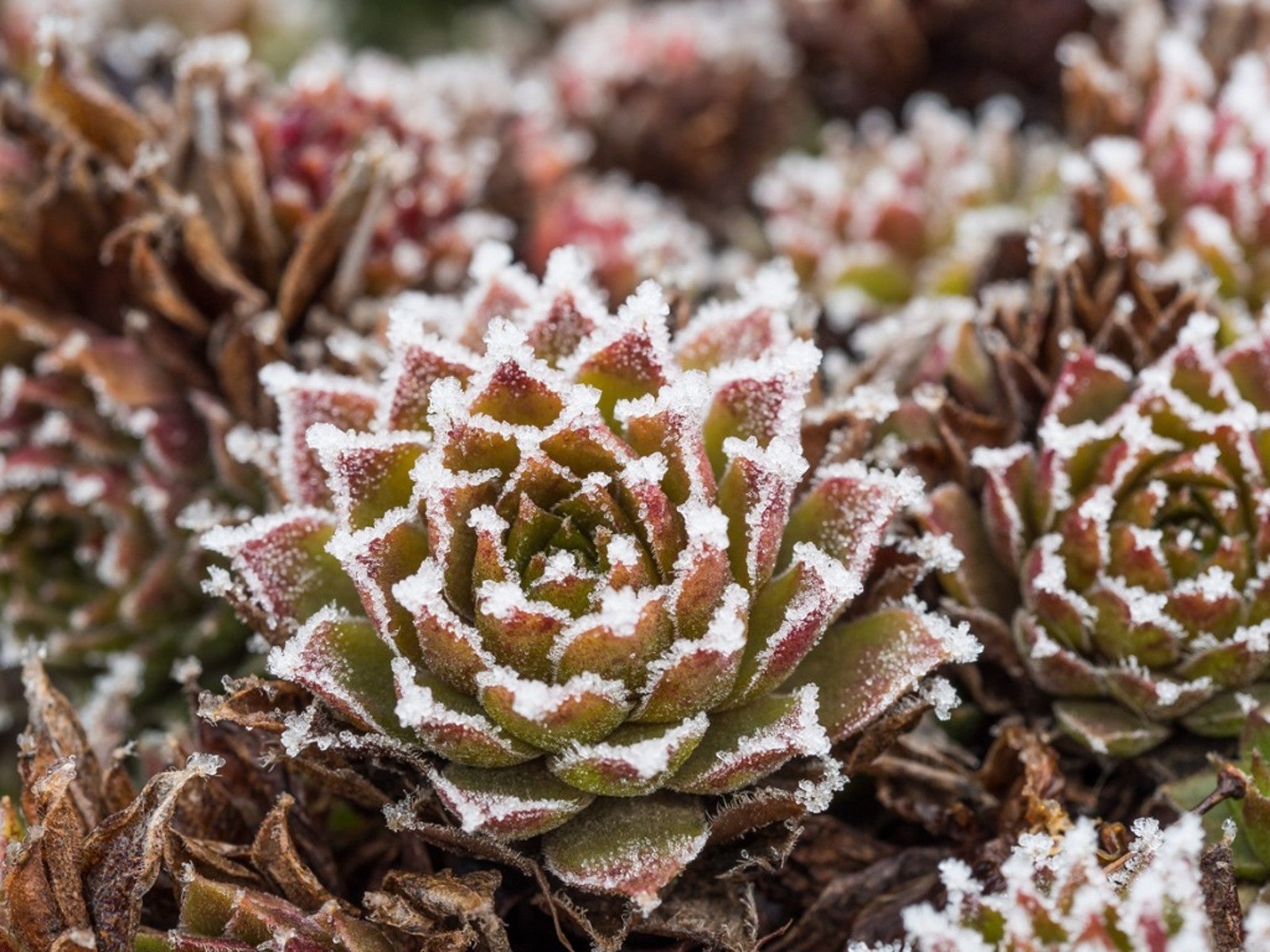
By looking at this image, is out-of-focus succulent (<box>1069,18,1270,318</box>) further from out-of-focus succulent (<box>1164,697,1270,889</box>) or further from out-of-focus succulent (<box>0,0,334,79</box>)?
out-of-focus succulent (<box>0,0,334,79</box>)

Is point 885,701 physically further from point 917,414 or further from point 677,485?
point 917,414

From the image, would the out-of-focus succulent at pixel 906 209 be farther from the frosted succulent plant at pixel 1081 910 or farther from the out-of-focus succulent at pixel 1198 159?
the frosted succulent plant at pixel 1081 910

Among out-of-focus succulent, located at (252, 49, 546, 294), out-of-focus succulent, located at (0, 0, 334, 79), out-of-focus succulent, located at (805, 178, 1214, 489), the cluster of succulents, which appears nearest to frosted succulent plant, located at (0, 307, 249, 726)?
the cluster of succulents

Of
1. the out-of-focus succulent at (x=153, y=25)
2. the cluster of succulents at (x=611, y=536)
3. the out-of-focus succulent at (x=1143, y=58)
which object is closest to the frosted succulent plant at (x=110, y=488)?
the cluster of succulents at (x=611, y=536)

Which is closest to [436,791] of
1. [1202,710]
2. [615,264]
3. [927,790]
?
[927,790]

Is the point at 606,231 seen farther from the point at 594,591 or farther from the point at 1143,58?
the point at 594,591

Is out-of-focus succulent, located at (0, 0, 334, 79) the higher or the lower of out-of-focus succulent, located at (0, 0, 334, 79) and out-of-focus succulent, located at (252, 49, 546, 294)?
the higher

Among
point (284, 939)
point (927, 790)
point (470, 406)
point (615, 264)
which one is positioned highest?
point (470, 406)

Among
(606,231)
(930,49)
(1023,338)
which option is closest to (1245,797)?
(1023,338)
